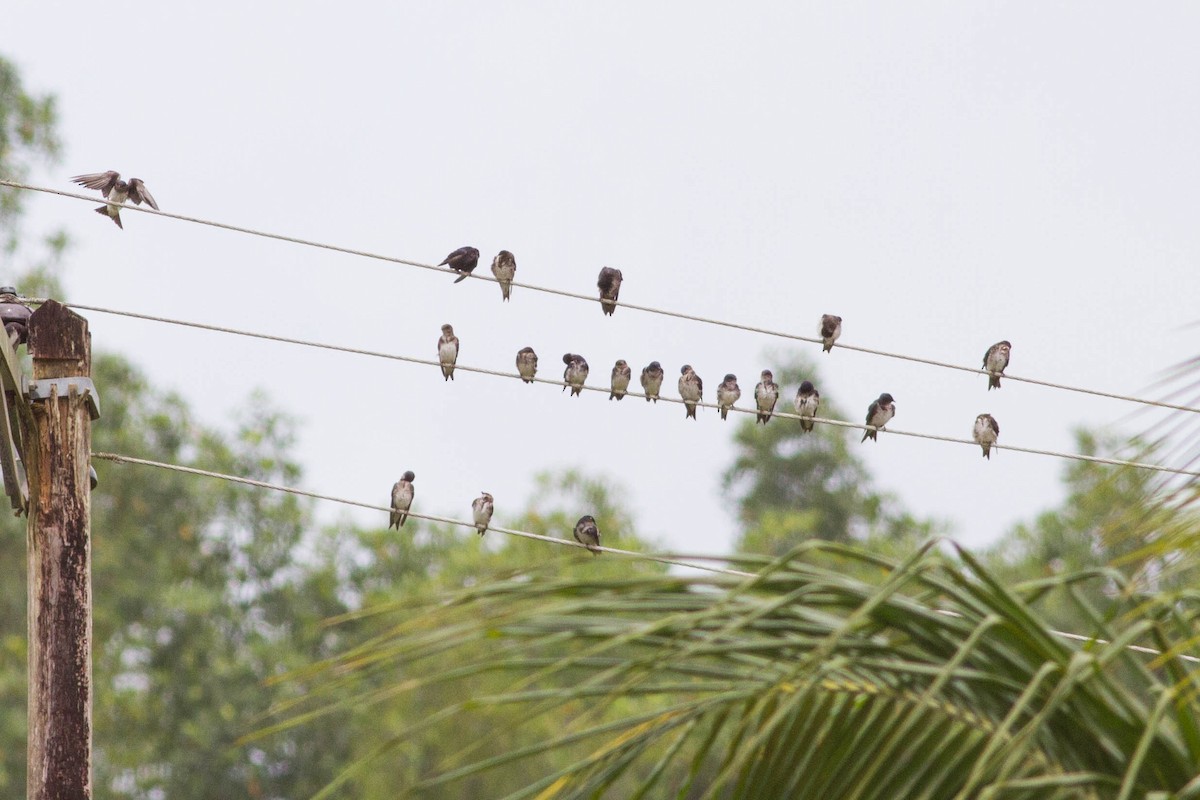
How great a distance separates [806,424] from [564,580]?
10.1 meters

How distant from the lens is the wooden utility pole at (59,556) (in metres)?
6.84

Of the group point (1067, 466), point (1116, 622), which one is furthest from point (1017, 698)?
point (1067, 466)

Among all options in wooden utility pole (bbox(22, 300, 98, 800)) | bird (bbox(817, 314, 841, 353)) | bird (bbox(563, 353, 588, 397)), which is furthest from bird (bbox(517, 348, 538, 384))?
wooden utility pole (bbox(22, 300, 98, 800))

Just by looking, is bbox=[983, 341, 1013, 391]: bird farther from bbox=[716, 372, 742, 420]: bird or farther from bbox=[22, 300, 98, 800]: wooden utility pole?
bbox=[22, 300, 98, 800]: wooden utility pole

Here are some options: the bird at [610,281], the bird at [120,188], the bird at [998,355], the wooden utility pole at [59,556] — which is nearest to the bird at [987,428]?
the bird at [998,355]

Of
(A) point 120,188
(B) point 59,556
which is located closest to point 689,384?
(A) point 120,188

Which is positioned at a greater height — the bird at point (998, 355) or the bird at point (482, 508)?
the bird at point (998, 355)

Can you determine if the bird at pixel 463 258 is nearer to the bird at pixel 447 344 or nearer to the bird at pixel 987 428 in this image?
the bird at pixel 447 344

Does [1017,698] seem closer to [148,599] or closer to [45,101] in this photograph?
[45,101]

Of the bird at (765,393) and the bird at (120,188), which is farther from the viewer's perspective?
the bird at (765,393)

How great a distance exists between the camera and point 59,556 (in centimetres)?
721

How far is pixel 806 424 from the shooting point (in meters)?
12.8

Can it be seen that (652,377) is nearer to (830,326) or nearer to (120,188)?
(830,326)

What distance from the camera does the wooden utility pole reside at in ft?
22.4
